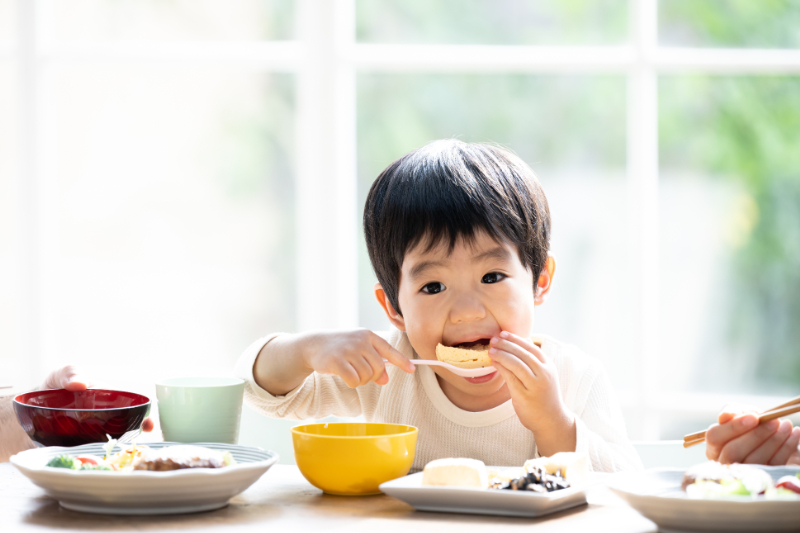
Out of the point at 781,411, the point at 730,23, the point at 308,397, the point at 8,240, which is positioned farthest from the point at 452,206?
the point at 8,240

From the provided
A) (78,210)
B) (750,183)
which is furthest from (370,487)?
(78,210)

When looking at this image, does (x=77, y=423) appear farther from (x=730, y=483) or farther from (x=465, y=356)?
(x=730, y=483)

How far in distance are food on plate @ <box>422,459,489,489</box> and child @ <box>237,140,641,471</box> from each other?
0.30m

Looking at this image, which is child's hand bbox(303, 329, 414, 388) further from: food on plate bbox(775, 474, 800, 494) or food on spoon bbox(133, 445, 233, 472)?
food on plate bbox(775, 474, 800, 494)

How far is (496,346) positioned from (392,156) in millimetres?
1844

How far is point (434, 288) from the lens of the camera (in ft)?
4.30

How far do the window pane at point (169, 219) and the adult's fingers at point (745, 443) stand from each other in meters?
2.09

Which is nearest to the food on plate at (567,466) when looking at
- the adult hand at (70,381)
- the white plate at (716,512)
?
the white plate at (716,512)

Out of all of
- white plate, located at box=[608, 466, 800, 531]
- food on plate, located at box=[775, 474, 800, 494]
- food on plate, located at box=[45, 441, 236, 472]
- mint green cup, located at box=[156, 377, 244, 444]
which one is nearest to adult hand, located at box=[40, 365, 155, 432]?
mint green cup, located at box=[156, 377, 244, 444]

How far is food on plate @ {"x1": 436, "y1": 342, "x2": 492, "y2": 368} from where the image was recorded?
4.08 ft

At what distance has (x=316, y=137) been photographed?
2.80 meters

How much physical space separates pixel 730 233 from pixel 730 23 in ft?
2.32

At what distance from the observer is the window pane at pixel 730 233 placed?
276cm

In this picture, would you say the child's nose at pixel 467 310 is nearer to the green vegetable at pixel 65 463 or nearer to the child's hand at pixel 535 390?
the child's hand at pixel 535 390
